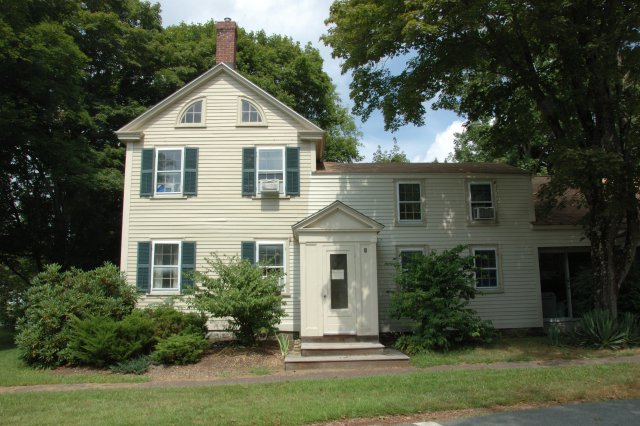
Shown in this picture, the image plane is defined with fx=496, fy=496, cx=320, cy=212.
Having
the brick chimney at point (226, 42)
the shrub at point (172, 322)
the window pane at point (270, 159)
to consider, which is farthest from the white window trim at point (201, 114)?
the shrub at point (172, 322)

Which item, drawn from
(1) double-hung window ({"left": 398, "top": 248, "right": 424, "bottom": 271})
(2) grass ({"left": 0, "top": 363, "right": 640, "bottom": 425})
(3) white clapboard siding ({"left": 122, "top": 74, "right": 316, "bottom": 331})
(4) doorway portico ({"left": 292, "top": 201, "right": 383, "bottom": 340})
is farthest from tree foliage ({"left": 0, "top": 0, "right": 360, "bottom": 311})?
(2) grass ({"left": 0, "top": 363, "right": 640, "bottom": 425})

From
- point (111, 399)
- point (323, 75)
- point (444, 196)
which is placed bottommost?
point (111, 399)

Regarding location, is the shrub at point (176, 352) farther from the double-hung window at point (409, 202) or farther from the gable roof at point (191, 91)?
the double-hung window at point (409, 202)

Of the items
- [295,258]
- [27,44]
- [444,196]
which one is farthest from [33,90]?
[444,196]

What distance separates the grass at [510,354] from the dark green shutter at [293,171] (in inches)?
249

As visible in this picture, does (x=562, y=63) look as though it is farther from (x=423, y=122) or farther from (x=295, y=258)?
(x=295, y=258)

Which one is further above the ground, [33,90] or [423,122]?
[33,90]

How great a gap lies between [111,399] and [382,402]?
468cm

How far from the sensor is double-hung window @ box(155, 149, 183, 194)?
15.8m

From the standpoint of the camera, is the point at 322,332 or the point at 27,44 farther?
the point at 27,44

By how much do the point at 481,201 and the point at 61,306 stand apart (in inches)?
501

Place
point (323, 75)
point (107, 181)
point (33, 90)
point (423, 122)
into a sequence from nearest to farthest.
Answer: point (423, 122)
point (33, 90)
point (107, 181)
point (323, 75)

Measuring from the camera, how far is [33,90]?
58.0ft

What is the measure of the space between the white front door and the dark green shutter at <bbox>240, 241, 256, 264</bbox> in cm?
277
